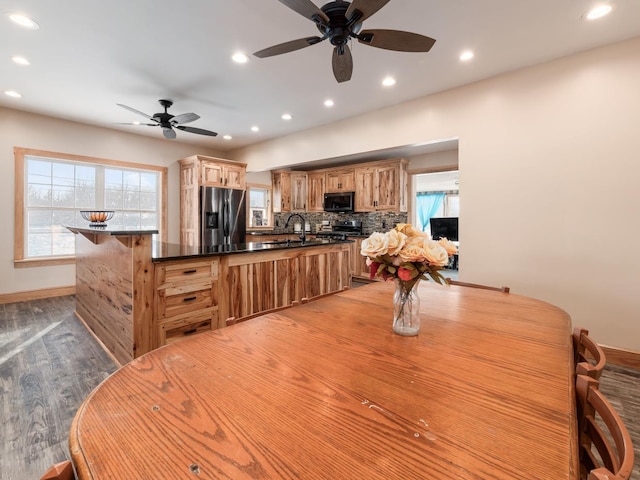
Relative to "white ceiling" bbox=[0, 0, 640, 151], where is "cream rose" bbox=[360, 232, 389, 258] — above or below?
below

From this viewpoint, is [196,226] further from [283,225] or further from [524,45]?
[524,45]

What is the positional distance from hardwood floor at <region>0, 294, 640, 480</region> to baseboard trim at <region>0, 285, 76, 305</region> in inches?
35.8

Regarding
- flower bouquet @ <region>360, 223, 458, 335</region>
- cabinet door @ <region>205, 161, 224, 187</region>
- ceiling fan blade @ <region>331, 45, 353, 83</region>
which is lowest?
flower bouquet @ <region>360, 223, 458, 335</region>

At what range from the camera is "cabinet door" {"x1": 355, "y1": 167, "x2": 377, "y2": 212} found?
5.70m

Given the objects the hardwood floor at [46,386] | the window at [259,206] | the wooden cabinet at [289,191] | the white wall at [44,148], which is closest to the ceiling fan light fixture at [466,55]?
the hardwood floor at [46,386]

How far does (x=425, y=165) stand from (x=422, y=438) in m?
5.38

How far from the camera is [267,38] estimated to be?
8.62 feet

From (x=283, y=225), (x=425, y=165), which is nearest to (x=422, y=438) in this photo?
(x=425, y=165)

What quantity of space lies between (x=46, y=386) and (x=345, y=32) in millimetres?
3283

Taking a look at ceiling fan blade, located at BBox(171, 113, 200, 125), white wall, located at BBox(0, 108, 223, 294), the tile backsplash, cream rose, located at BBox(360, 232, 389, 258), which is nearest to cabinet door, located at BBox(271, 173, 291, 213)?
the tile backsplash

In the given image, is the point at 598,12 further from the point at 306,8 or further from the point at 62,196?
the point at 62,196

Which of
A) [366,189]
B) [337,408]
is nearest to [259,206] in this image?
[366,189]

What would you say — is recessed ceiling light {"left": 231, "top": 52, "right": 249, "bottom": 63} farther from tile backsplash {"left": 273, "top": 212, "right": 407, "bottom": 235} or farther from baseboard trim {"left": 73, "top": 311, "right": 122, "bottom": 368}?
tile backsplash {"left": 273, "top": 212, "right": 407, "bottom": 235}

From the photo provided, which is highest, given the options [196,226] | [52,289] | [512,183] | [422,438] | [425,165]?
[425,165]
